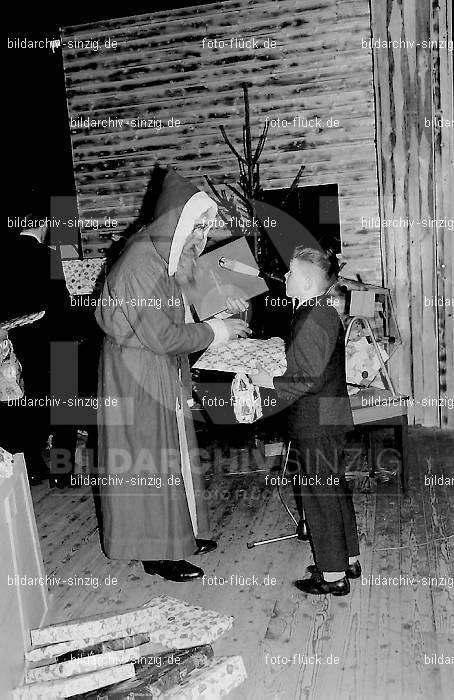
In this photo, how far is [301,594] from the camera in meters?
3.37

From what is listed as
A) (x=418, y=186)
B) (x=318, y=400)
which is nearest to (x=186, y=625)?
(x=318, y=400)

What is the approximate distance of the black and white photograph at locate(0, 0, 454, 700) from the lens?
9.78 ft

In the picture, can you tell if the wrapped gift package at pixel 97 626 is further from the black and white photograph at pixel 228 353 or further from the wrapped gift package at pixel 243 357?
the wrapped gift package at pixel 243 357

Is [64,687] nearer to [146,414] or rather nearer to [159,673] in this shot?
[159,673]

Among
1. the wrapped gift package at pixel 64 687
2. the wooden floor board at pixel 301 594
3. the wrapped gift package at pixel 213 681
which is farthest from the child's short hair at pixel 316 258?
the wrapped gift package at pixel 64 687

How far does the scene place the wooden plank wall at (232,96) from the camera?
5.89 meters

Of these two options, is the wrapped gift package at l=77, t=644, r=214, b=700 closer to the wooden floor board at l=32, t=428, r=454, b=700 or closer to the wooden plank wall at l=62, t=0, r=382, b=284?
the wooden floor board at l=32, t=428, r=454, b=700

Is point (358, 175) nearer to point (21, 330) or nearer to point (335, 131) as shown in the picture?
point (335, 131)

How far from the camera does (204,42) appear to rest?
20.2 feet

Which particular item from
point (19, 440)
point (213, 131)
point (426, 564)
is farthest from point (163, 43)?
point (426, 564)

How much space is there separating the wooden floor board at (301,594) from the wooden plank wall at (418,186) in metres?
1.22

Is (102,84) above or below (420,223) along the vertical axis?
above

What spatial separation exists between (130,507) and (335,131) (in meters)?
3.98

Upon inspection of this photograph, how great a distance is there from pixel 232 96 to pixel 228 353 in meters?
3.21
